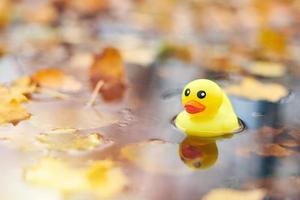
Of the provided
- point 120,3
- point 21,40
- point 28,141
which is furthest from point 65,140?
point 120,3

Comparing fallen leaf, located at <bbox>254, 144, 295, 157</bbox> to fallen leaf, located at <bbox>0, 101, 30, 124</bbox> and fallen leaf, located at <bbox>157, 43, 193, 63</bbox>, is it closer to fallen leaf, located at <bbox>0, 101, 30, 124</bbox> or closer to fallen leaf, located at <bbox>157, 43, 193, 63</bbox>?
fallen leaf, located at <bbox>0, 101, 30, 124</bbox>

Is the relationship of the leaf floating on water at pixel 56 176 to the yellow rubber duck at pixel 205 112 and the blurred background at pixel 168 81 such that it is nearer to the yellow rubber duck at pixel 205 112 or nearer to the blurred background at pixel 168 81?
the blurred background at pixel 168 81

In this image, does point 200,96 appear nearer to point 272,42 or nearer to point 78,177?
point 78,177

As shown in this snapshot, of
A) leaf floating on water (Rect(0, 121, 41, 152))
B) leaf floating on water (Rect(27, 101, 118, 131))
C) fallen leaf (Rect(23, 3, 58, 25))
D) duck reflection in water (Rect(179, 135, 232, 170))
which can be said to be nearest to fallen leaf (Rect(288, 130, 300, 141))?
duck reflection in water (Rect(179, 135, 232, 170))

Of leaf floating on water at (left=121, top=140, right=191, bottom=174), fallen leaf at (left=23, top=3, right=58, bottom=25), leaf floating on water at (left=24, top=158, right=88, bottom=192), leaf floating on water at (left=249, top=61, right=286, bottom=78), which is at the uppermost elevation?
fallen leaf at (left=23, top=3, right=58, bottom=25)

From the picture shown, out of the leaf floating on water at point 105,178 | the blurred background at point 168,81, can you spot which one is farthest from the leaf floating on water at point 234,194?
the leaf floating on water at point 105,178

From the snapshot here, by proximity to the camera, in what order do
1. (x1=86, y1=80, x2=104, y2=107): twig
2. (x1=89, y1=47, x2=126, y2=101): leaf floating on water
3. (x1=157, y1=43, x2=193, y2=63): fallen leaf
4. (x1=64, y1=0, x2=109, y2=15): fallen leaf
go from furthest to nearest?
(x1=64, y1=0, x2=109, y2=15): fallen leaf
(x1=157, y1=43, x2=193, y2=63): fallen leaf
(x1=89, y1=47, x2=126, y2=101): leaf floating on water
(x1=86, y1=80, x2=104, y2=107): twig

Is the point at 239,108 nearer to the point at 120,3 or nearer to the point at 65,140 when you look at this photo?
the point at 65,140
